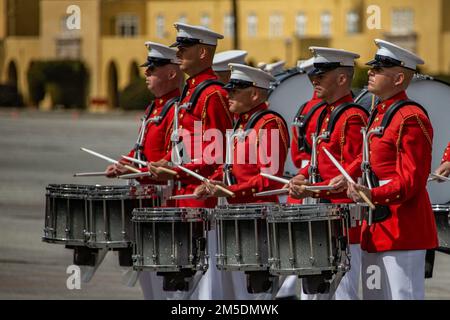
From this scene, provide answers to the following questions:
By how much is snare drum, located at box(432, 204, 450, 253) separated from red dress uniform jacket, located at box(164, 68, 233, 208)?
141cm

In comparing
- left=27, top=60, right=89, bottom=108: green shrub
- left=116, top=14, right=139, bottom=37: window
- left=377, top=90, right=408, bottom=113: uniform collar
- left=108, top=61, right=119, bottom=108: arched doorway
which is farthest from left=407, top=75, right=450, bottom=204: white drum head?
left=116, top=14, right=139, bottom=37: window

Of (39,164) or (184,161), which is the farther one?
(39,164)

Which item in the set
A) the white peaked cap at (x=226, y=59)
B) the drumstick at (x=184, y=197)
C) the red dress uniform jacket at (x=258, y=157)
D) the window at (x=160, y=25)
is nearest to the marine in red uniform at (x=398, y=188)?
the red dress uniform jacket at (x=258, y=157)

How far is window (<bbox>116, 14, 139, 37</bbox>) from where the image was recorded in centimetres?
10194

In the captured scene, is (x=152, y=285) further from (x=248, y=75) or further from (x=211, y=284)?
(x=248, y=75)

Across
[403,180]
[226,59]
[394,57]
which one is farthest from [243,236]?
[226,59]

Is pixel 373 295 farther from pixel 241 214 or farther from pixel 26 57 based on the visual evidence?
pixel 26 57

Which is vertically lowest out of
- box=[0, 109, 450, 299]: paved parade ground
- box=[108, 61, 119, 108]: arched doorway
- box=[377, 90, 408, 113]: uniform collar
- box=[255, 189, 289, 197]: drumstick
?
box=[108, 61, 119, 108]: arched doorway

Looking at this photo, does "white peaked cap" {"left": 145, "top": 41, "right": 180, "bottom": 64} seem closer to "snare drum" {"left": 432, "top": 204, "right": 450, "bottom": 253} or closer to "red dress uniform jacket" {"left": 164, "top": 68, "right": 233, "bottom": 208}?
"red dress uniform jacket" {"left": 164, "top": 68, "right": 233, "bottom": 208}

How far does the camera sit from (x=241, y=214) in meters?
9.55

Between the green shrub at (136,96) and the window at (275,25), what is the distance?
12115 millimetres

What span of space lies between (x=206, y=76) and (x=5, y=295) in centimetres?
355

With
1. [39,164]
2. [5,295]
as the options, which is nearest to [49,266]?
[5,295]

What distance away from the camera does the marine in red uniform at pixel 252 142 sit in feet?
33.8
